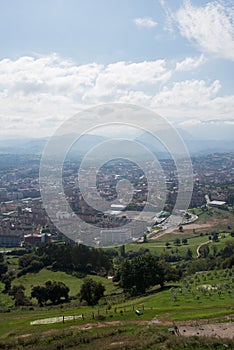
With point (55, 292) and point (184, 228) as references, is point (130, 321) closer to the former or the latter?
point (55, 292)

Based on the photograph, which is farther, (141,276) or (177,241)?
(177,241)

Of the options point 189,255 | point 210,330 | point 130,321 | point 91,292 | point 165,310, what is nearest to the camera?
point 210,330

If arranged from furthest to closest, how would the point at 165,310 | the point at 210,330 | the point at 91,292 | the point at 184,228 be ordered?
the point at 184,228
the point at 91,292
the point at 165,310
the point at 210,330

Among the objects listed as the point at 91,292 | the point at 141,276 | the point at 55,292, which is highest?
the point at 91,292

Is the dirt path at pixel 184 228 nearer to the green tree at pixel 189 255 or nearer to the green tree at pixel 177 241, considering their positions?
the green tree at pixel 177 241

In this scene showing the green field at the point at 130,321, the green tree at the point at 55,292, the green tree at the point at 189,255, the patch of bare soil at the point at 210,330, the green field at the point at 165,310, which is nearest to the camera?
the green field at the point at 130,321

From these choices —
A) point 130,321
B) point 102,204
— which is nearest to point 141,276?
point 130,321

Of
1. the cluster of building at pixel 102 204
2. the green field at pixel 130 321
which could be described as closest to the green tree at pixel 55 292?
the green field at pixel 130 321

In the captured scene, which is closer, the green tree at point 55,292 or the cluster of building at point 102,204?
the green tree at point 55,292
